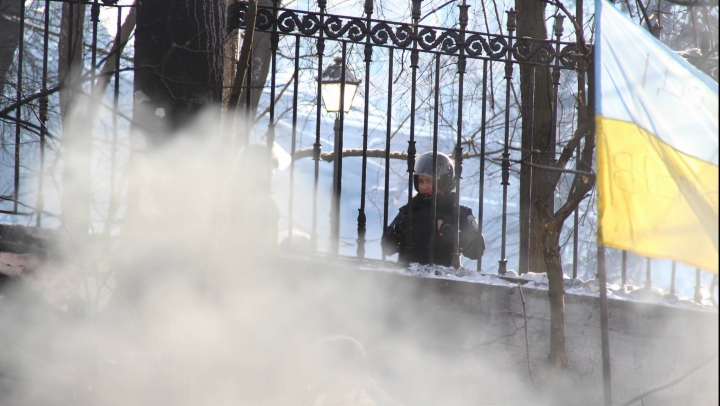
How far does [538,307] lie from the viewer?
4.41 metres

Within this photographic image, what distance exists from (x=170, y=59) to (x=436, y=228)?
89.3 inches

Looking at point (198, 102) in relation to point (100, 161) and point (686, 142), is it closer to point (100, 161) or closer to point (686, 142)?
point (100, 161)

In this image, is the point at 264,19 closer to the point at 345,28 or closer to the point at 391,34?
the point at 345,28

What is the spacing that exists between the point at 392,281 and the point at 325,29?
1751 mm

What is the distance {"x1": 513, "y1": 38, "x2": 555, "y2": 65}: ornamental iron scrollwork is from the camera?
4.76 m

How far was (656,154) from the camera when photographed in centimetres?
306

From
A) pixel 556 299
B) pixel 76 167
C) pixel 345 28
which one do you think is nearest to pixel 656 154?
pixel 556 299

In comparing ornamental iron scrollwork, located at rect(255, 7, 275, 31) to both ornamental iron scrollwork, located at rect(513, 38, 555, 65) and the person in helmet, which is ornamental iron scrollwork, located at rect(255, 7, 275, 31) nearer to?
the person in helmet

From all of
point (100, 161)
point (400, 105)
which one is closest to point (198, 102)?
point (100, 161)

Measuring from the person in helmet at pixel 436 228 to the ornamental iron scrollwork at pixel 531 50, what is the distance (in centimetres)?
107

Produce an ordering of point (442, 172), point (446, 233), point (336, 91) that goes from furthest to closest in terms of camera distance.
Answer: point (336, 91), point (442, 172), point (446, 233)

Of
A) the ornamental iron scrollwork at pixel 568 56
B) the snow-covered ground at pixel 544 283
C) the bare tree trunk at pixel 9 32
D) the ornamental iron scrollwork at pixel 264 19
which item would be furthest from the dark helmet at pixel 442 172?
the bare tree trunk at pixel 9 32

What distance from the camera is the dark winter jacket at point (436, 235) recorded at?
496 cm

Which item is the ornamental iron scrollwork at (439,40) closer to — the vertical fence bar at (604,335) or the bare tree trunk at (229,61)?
the bare tree trunk at (229,61)
